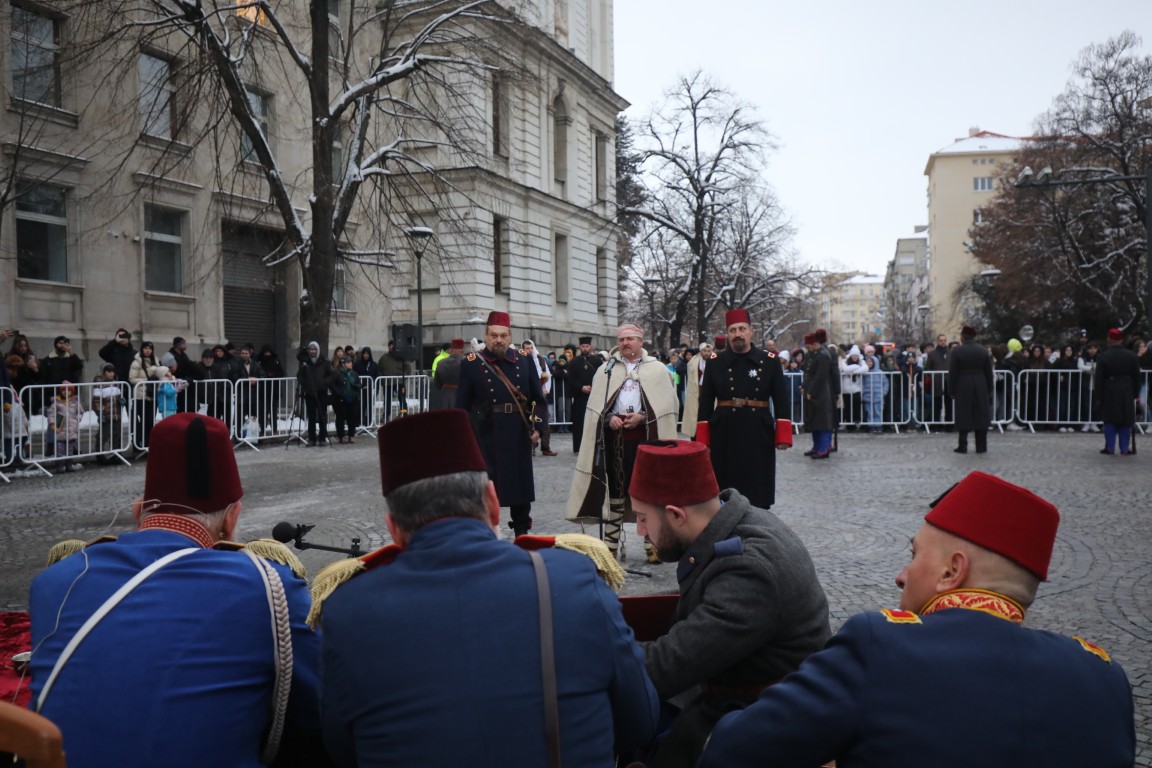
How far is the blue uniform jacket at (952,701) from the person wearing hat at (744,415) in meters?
6.58

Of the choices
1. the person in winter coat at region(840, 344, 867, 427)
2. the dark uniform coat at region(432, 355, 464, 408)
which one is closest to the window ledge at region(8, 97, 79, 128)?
the dark uniform coat at region(432, 355, 464, 408)

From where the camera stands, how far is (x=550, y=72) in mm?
36938

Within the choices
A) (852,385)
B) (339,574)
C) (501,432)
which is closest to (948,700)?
(339,574)

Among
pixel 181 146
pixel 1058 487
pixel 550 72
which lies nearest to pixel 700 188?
pixel 550 72

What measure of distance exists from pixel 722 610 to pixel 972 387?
14048mm

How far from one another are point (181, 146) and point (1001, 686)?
24187mm

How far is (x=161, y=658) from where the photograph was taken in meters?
2.22

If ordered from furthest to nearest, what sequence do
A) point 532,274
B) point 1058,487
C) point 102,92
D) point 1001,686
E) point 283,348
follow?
point 532,274 → point 283,348 → point 102,92 → point 1058,487 → point 1001,686

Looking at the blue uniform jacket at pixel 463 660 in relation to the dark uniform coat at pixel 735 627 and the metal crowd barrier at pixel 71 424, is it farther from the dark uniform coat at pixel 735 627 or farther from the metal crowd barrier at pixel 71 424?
the metal crowd barrier at pixel 71 424

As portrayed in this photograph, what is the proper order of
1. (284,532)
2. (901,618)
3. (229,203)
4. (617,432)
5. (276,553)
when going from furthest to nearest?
(229,203) < (617,432) < (284,532) < (276,553) < (901,618)

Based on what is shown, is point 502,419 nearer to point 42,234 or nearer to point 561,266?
point 42,234

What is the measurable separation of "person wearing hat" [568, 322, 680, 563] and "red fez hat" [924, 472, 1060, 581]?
572 cm

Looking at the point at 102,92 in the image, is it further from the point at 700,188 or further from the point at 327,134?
the point at 700,188

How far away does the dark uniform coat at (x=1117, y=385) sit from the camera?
595 inches
